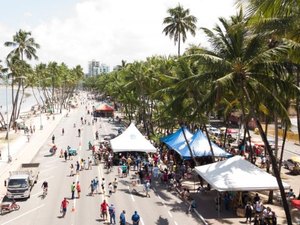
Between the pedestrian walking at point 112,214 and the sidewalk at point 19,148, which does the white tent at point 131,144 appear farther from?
the pedestrian walking at point 112,214

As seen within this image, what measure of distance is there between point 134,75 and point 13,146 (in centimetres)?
1889

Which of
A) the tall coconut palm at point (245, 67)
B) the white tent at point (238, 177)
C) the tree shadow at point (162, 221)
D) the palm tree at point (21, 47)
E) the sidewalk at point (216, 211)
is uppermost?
the palm tree at point (21, 47)

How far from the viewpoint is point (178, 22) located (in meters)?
70.4

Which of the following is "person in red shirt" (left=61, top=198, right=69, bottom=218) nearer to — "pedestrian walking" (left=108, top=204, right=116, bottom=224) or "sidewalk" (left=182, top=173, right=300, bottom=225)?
"pedestrian walking" (left=108, top=204, right=116, bottom=224)

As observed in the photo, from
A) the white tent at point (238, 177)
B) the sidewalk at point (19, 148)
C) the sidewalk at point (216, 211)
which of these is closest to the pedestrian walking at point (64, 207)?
the sidewalk at point (19, 148)

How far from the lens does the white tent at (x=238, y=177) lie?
78.8 ft

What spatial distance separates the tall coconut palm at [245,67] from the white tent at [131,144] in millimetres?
18895

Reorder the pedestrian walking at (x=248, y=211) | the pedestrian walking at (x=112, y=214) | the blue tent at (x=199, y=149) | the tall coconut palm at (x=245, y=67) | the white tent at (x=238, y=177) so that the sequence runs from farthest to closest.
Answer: the blue tent at (x=199, y=149) → the white tent at (x=238, y=177) → the pedestrian walking at (x=248, y=211) → the pedestrian walking at (x=112, y=214) → the tall coconut palm at (x=245, y=67)

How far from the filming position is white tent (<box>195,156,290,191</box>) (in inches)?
945

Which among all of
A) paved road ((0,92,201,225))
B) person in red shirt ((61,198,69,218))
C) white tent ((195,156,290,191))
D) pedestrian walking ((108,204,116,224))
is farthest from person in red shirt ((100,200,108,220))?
white tent ((195,156,290,191))

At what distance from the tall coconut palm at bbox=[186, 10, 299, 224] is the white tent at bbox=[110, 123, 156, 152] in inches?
744

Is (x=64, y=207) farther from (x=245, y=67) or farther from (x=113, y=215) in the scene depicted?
(x=245, y=67)

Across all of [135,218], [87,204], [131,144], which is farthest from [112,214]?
[131,144]

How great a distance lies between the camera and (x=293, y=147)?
53.2 m
